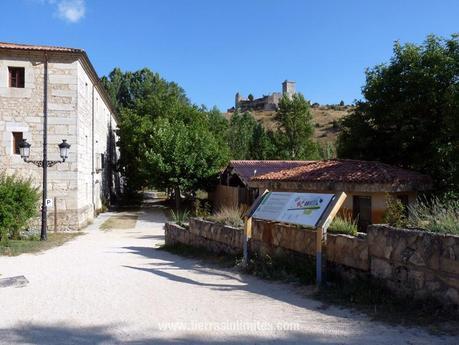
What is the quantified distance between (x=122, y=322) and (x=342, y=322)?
101 inches

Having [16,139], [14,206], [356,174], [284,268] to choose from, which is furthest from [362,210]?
[16,139]

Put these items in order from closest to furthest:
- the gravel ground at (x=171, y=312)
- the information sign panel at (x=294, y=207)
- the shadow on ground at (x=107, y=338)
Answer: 1. the shadow on ground at (x=107, y=338)
2. the gravel ground at (x=171, y=312)
3. the information sign panel at (x=294, y=207)

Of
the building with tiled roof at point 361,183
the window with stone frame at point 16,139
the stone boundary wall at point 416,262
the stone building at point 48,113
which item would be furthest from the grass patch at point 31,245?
the stone boundary wall at point 416,262

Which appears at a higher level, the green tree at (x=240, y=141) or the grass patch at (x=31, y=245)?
the green tree at (x=240, y=141)

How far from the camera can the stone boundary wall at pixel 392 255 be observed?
521 centimetres

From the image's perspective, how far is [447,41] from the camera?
16.7m

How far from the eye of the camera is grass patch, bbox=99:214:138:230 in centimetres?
2242

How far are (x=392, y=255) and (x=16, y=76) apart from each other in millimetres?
18529

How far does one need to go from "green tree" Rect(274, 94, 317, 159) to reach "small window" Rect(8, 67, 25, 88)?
30.3m

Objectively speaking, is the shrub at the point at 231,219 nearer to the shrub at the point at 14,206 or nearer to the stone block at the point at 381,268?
the stone block at the point at 381,268

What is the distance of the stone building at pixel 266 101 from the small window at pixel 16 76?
81.6 meters

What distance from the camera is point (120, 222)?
80.3ft

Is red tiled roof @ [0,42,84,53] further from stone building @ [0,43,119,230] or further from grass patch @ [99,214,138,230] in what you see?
grass patch @ [99,214,138,230]

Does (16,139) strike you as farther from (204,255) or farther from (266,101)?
(266,101)
